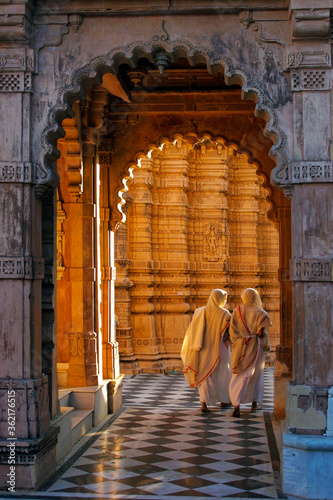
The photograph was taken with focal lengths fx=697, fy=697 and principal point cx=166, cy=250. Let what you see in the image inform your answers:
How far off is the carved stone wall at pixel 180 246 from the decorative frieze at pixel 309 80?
31.7 feet

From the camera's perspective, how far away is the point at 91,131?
33.4 feet

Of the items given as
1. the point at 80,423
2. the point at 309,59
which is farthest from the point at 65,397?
the point at 309,59

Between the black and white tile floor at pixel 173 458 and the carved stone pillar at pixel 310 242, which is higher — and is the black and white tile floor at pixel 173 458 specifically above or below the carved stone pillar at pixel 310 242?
below

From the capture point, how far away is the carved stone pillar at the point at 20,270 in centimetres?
650

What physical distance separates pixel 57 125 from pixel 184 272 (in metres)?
10.6

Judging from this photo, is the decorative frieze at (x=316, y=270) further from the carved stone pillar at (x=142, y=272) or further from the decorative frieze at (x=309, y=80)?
the carved stone pillar at (x=142, y=272)

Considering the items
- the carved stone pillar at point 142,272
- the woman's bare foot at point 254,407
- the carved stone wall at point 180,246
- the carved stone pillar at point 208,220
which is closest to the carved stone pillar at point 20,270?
the woman's bare foot at point 254,407

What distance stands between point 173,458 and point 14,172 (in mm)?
3655

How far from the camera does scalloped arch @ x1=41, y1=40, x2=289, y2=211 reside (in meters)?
6.68

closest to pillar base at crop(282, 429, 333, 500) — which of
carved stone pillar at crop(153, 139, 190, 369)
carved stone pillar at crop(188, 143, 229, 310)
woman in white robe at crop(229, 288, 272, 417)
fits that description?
woman in white robe at crop(229, 288, 272, 417)

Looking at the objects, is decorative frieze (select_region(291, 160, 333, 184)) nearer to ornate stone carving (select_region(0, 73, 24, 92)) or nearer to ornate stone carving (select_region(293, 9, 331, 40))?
ornate stone carving (select_region(293, 9, 331, 40))

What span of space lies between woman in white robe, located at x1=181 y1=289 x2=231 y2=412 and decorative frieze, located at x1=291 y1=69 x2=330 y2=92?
17.4 feet

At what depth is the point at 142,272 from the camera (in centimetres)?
1650

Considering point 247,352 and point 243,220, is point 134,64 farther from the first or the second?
point 243,220
